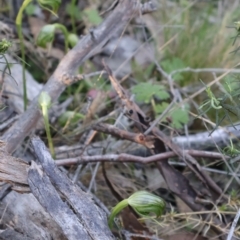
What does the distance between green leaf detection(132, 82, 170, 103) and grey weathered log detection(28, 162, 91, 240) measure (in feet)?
2.47

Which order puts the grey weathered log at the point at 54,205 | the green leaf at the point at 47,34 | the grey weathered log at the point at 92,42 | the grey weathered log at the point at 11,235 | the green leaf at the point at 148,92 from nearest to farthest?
the grey weathered log at the point at 54,205, the grey weathered log at the point at 11,235, the grey weathered log at the point at 92,42, the green leaf at the point at 47,34, the green leaf at the point at 148,92

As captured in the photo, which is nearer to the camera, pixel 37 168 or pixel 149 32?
pixel 37 168

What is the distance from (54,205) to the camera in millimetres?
1138

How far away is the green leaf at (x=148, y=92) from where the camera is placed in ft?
6.15

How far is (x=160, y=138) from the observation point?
1.53 metres

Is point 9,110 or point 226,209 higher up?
point 9,110

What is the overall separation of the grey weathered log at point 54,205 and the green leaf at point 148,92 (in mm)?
752

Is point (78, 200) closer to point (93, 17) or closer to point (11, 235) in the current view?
point (11, 235)

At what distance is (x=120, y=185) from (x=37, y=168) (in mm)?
544

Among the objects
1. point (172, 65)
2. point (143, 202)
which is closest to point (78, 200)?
point (143, 202)

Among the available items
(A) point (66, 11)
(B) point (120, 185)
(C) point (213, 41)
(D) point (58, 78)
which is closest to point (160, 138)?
(B) point (120, 185)

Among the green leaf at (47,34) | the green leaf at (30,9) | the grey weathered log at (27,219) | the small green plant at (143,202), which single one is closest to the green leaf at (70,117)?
the green leaf at (47,34)

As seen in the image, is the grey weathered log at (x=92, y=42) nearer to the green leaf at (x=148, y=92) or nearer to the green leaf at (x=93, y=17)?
the green leaf at (x=148, y=92)

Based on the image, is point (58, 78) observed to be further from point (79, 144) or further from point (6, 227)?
point (6, 227)
